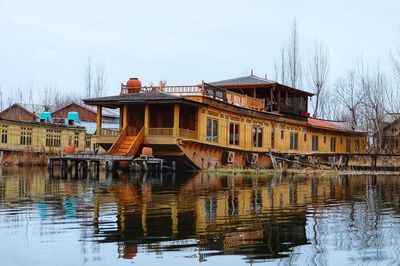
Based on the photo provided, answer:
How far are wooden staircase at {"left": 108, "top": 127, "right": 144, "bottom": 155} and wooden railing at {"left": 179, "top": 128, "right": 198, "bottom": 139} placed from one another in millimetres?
2179

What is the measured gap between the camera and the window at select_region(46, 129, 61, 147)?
42469 millimetres

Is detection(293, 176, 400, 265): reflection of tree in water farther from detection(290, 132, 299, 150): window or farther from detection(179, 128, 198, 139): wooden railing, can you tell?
detection(290, 132, 299, 150): window

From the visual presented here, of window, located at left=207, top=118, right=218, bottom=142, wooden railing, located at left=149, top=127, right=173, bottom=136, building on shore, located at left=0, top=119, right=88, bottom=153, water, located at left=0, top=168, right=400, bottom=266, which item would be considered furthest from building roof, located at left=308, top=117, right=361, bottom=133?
water, located at left=0, top=168, right=400, bottom=266

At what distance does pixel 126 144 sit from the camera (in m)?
30.4

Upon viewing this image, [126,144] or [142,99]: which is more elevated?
[142,99]

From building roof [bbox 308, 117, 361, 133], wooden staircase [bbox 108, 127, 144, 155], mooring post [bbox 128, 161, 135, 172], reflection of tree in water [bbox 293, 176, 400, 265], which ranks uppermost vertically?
building roof [bbox 308, 117, 361, 133]

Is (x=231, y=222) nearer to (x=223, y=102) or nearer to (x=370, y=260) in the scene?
(x=370, y=260)

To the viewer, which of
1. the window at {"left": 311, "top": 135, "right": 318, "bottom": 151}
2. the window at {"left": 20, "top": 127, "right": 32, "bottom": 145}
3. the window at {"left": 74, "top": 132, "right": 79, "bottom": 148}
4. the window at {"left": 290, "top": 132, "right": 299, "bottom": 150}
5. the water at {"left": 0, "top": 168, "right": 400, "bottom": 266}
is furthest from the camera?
the window at {"left": 311, "top": 135, "right": 318, "bottom": 151}

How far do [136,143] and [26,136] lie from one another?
1457 centimetres

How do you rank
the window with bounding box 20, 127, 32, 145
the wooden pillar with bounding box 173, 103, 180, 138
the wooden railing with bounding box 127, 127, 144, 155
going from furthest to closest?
the window with bounding box 20, 127, 32, 145 → the wooden pillar with bounding box 173, 103, 180, 138 → the wooden railing with bounding box 127, 127, 144, 155

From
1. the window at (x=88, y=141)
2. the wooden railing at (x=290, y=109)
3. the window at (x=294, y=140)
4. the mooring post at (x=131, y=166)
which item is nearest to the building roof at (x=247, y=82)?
the wooden railing at (x=290, y=109)

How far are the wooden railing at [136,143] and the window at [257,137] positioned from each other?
382 inches

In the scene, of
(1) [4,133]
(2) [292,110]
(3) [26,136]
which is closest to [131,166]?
(1) [4,133]

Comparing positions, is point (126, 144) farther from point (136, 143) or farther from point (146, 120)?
point (146, 120)
